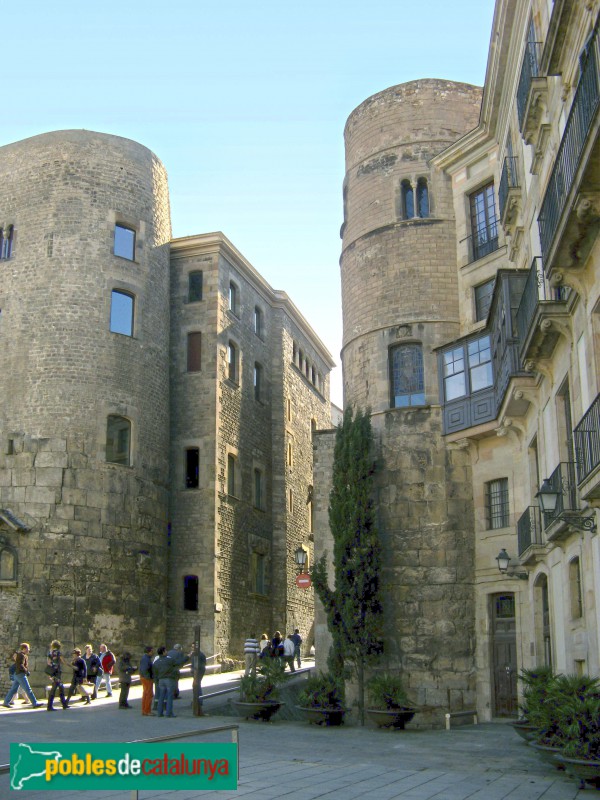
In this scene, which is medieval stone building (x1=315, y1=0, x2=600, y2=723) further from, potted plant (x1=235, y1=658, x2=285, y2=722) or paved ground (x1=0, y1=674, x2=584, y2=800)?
potted plant (x1=235, y1=658, x2=285, y2=722)

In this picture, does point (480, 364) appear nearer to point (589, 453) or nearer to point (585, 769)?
point (589, 453)

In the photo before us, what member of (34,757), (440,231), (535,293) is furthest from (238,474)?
(34,757)

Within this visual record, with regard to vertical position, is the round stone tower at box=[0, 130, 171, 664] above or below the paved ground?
above

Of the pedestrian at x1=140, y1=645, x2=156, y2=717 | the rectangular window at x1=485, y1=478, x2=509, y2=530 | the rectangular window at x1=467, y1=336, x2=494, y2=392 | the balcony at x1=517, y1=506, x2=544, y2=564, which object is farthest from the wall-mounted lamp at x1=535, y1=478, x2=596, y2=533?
the pedestrian at x1=140, y1=645, x2=156, y2=717

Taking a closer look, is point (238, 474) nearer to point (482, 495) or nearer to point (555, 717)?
point (482, 495)

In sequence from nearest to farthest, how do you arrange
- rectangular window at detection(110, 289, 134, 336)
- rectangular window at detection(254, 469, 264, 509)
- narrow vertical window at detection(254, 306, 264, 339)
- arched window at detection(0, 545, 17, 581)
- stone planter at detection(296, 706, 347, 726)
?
stone planter at detection(296, 706, 347, 726) → arched window at detection(0, 545, 17, 581) → rectangular window at detection(110, 289, 134, 336) → rectangular window at detection(254, 469, 264, 509) → narrow vertical window at detection(254, 306, 264, 339)

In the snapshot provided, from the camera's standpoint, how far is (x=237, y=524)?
34844 mm

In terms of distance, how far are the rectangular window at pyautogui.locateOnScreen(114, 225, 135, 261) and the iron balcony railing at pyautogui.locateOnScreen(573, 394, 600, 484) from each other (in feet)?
68.2

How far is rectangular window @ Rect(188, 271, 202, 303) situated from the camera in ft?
116

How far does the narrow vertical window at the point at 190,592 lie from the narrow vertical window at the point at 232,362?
771 centimetres

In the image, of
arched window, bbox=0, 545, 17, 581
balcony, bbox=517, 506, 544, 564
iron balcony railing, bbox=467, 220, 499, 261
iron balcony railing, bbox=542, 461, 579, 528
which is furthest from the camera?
arched window, bbox=0, 545, 17, 581

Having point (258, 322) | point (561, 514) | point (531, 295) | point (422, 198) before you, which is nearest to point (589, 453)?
point (561, 514)

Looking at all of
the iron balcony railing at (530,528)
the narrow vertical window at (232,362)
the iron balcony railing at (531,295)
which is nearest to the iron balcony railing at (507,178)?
the iron balcony railing at (531,295)

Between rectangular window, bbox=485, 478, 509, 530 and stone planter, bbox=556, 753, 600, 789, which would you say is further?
rectangular window, bbox=485, 478, 509, 530
